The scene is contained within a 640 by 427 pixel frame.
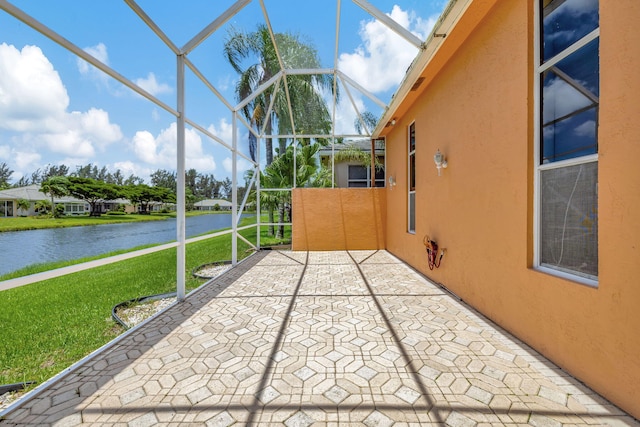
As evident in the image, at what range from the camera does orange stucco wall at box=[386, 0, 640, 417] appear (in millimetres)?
1922

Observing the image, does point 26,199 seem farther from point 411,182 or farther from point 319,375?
point 411,182

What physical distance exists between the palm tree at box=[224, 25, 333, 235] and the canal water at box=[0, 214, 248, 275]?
557 cm

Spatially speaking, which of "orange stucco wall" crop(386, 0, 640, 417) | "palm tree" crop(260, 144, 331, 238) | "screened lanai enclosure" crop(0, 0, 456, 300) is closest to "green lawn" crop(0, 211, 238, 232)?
"screened lanai enclosure" crop(0, 0, 456, 300)

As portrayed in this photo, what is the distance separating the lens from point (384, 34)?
6031 mm

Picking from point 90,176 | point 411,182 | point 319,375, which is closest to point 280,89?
point 411,182

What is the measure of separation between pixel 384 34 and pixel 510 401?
21.9 feet

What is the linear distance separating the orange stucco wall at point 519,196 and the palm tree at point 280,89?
4.08 meters

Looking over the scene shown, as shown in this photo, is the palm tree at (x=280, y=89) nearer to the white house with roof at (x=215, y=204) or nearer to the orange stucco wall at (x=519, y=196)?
the white house with roof at (x=215, y=204)

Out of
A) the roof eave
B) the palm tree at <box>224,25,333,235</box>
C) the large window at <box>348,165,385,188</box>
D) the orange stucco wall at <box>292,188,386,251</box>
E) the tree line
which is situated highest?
the palm tree at <box>224,25,333,235</box>

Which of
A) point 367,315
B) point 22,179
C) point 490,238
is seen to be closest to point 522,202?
point 490,238

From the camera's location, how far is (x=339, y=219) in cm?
948

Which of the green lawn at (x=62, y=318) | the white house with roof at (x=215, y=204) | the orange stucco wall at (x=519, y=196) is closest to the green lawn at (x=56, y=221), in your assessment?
the green lawn at (x=62, y=318)

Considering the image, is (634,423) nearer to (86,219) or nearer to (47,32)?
(86,219)

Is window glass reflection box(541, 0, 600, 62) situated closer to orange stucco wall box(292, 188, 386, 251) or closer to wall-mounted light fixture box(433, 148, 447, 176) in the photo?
wall-mounted light fixture box(433, 148, 447, 176)
